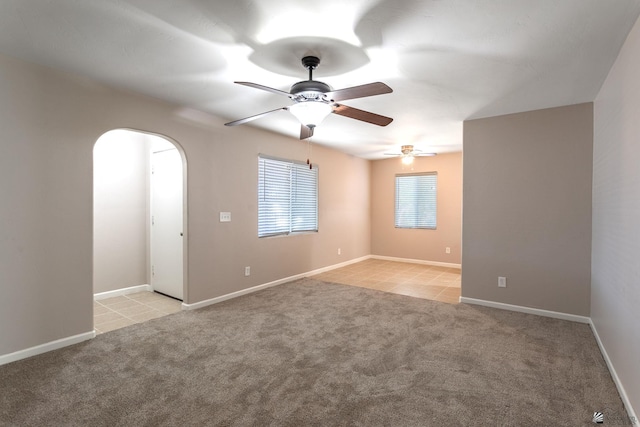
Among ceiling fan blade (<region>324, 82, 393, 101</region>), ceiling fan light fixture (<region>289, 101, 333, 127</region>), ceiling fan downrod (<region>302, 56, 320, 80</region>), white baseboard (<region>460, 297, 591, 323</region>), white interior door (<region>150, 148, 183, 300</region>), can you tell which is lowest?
white baseboard (<region>460, 297, 591, 323</region>)

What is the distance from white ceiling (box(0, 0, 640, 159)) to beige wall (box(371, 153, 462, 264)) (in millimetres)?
3419

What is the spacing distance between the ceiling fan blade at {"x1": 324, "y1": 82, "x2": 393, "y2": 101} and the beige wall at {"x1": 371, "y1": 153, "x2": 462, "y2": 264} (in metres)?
5.13

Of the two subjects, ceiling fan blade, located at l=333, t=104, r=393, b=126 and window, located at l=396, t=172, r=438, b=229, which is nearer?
ceiling fan blade, located at l=333, t=104, r=393, b=126

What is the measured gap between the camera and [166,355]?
270 cm

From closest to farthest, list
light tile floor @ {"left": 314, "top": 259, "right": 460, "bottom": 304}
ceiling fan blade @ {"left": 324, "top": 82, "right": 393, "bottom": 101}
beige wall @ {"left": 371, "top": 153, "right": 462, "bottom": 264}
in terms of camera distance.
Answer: ceiling fan blade @ {"left": 324, "top": 82, "right": 393, "bottom": 101} < light tile floor @ {"left": 314, "top": 259, "right": 460, "bottom": 304} < beige wall @ {"left": 371, "top": 153, "right": 462, "bottom": 264}

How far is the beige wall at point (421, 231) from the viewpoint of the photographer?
22.2 ft

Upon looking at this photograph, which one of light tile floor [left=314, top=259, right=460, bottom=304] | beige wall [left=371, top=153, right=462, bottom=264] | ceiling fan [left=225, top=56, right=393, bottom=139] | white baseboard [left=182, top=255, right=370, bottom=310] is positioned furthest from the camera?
beige wall [left=371, top=153, right=462, bottom=264]

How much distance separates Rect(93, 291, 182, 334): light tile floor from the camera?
345 centimetres

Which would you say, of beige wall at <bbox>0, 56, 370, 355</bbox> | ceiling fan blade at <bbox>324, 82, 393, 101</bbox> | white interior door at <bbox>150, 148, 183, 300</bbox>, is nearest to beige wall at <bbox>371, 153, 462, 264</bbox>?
beige wall at <bbox>0, 56, 370, 355</bbox>

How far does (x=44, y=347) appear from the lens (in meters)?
2.70

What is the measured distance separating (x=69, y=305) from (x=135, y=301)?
1.47 m

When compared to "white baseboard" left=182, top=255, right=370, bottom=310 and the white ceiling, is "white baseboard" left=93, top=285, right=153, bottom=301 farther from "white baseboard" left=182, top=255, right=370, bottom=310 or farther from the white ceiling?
the white ceiling

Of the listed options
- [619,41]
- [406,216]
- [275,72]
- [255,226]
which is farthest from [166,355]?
[406,216]

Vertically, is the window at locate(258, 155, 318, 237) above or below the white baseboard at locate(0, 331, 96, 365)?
above
